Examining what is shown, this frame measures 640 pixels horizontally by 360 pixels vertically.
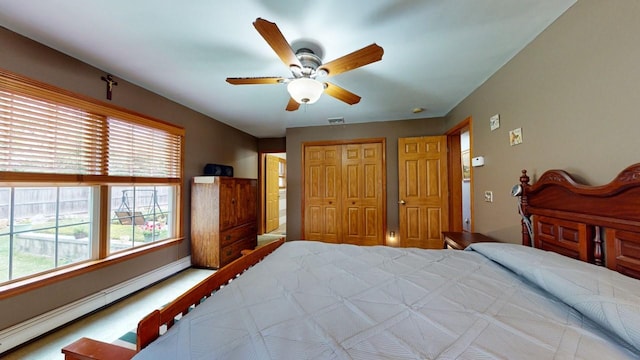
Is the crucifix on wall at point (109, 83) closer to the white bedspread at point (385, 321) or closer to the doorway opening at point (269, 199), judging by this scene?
the white bedspread at point (385, 321)

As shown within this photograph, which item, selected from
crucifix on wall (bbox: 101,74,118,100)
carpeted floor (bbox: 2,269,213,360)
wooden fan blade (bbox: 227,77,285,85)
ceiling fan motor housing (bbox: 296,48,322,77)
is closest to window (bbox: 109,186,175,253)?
carpeted floor (bbox: 2,269,213,360)

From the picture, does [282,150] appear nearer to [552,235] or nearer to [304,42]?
[304,42]

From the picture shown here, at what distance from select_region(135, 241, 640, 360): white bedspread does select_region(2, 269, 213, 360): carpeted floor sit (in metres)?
1.64

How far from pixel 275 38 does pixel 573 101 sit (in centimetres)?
189

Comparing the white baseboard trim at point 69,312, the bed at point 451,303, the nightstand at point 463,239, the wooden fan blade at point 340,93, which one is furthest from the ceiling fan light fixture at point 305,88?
the white baseboard trim at point 69,312

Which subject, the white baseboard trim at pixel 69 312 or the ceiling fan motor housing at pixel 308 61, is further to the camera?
the ceiling fan motor housing at pixel 308 61

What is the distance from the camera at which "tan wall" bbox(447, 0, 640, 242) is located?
3.60ft

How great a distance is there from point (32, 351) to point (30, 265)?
64 cm

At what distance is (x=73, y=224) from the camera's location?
206cm

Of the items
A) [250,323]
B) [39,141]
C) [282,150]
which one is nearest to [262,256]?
[250,323]

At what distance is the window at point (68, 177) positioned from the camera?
1.68 meters

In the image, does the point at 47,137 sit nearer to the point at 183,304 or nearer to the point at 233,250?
the point at 183,304

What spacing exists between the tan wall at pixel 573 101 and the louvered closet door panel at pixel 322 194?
2.41 meters

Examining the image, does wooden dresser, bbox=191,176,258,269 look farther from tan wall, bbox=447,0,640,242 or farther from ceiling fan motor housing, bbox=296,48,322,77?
tan wall, bbox=447,0,640,242
